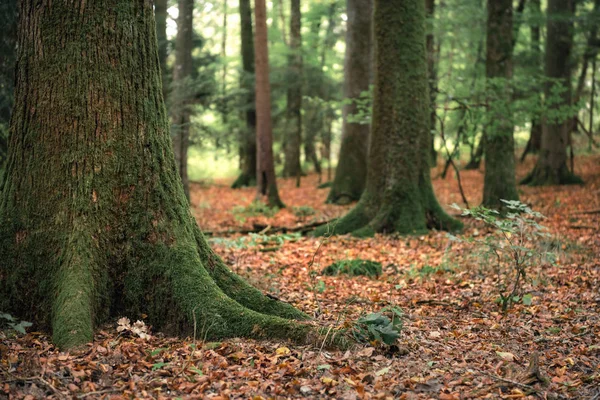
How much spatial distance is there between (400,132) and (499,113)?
304 cm

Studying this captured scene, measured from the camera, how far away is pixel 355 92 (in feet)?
49.7

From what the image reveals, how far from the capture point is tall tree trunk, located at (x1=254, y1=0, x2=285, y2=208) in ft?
46.0

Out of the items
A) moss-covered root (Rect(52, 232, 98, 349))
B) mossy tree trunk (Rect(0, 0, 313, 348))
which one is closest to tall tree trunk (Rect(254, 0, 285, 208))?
mossy tree trunk (Rect(0, 0, 313, 348))

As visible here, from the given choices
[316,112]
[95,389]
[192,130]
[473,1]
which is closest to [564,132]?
[473,1]

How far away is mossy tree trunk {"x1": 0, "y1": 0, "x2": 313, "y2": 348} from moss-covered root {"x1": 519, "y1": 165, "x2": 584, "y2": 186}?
46.6 feet

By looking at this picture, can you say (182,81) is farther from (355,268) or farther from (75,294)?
(75,294)

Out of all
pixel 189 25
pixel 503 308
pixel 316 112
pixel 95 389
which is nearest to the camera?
pixel 95 389

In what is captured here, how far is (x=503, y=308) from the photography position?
17.5 ft

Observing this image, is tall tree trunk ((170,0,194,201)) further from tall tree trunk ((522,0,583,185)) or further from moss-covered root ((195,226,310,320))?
tall tree trunk ((522,0,583,185))

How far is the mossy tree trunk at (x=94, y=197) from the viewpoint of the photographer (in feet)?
13.9

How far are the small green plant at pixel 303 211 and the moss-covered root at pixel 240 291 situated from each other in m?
8.72

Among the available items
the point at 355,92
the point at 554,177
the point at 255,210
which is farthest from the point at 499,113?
the point at 255,210

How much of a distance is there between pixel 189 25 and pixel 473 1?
10652 millimetres

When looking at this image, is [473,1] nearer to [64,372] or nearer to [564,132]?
[564,132]
